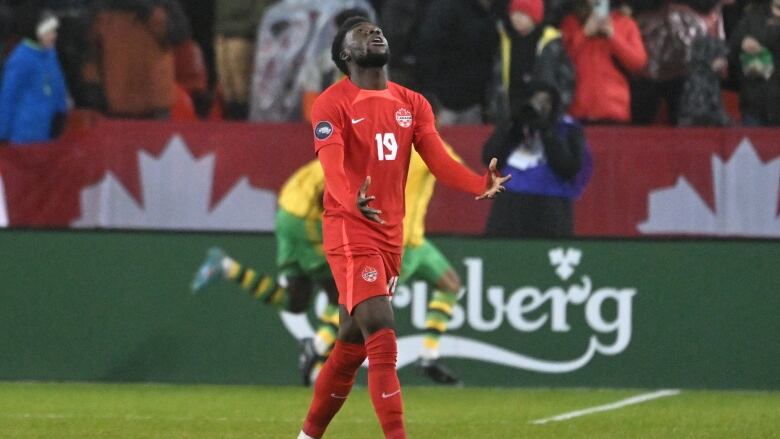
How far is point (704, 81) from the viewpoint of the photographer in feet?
46.3

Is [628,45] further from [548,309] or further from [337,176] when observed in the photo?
[337,176]

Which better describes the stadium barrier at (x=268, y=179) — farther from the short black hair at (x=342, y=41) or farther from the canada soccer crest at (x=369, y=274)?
the canada soccer crest at (x=369, y=274)

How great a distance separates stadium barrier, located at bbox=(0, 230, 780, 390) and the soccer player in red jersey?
446 cm

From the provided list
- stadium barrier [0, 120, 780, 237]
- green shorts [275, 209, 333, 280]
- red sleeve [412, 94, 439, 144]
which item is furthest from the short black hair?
stadium barrier [0, 120, 780, 237]

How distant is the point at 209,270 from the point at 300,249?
2.20 feet

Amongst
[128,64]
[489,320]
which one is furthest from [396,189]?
[128,64]

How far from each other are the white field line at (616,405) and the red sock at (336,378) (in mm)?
2280

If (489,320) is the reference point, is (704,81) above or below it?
above

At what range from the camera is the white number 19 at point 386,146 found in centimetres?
789

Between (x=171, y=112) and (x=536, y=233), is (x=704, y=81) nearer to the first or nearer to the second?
(x=536, y=233)

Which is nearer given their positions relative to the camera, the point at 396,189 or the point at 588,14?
the point at 396,189

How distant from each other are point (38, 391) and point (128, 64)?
373cm

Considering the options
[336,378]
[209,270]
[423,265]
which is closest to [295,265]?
[209,270]

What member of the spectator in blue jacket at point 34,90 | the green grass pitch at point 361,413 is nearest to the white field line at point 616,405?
the green grass pitch at point 361,413
